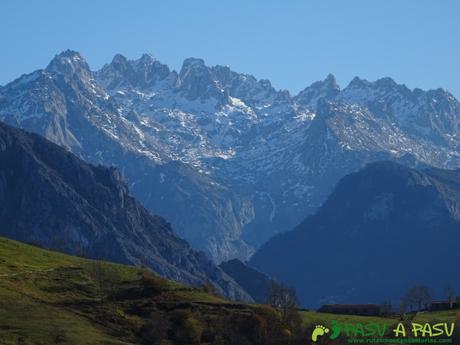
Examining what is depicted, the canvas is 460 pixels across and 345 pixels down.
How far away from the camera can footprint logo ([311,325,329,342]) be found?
184375 millimetres

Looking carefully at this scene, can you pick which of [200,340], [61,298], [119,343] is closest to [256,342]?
[200,340]

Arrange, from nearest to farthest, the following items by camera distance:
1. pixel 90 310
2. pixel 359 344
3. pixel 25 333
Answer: pixel 25 333 < pixel 359 344 < pixel 90 310

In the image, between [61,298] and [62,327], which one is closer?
[62,327]

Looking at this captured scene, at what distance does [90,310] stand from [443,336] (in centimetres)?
6193

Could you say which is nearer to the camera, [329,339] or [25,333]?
[25,333]

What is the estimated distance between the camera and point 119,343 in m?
170

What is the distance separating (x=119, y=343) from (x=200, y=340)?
56.3 ft

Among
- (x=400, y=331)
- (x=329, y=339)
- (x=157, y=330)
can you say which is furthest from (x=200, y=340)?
(x=400, y=331)

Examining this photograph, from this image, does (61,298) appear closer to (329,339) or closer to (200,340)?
(200,340)

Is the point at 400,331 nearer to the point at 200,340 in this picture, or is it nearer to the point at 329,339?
the point at 329,339

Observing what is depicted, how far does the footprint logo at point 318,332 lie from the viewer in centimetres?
18438

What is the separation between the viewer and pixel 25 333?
16525cm

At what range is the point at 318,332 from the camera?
7392 inches

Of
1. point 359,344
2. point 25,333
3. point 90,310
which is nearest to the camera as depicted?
point 25,333
